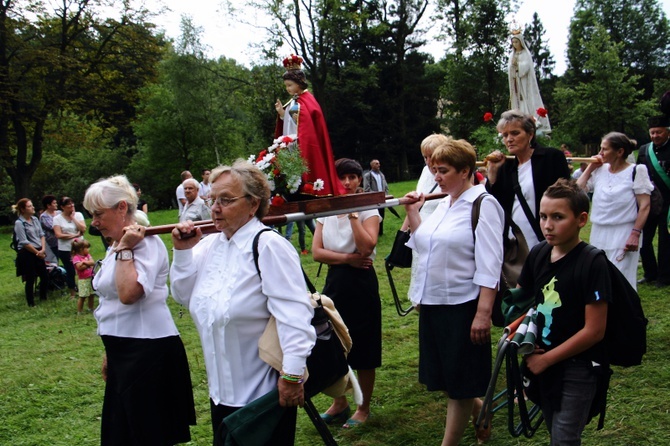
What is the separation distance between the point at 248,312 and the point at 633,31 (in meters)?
64.3

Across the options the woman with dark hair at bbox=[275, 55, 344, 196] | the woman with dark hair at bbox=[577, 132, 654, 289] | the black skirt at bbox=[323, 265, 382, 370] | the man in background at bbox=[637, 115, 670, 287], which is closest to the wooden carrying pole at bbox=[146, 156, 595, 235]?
the woman with dark hair at bbox=[275, 55, 344, 196]

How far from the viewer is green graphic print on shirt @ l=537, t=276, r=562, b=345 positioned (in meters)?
2.83

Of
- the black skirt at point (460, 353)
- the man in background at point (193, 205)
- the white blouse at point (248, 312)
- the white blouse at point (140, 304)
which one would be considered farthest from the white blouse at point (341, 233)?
the man in background at point (193, 205)

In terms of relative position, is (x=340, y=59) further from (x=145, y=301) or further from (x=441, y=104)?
(x=145, y=301)

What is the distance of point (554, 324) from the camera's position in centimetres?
283

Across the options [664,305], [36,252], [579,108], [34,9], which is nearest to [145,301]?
[664,305]

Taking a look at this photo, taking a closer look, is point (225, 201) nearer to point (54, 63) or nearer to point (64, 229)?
point (64, 229)

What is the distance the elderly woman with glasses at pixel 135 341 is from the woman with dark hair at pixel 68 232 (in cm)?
961

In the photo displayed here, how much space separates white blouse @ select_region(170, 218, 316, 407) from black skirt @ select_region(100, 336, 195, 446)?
1.89ft

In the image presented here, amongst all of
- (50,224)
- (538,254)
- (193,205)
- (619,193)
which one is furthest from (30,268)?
(538,254)

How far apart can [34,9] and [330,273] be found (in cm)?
2697

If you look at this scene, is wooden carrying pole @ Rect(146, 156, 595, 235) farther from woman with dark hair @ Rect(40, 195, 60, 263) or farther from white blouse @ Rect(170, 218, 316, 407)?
woman with dark hair @ Rect(40, 195, 60, 263)

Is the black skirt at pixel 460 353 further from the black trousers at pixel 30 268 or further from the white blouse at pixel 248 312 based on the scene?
the black trousers at pixel 30 268

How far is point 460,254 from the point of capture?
3.56 m
